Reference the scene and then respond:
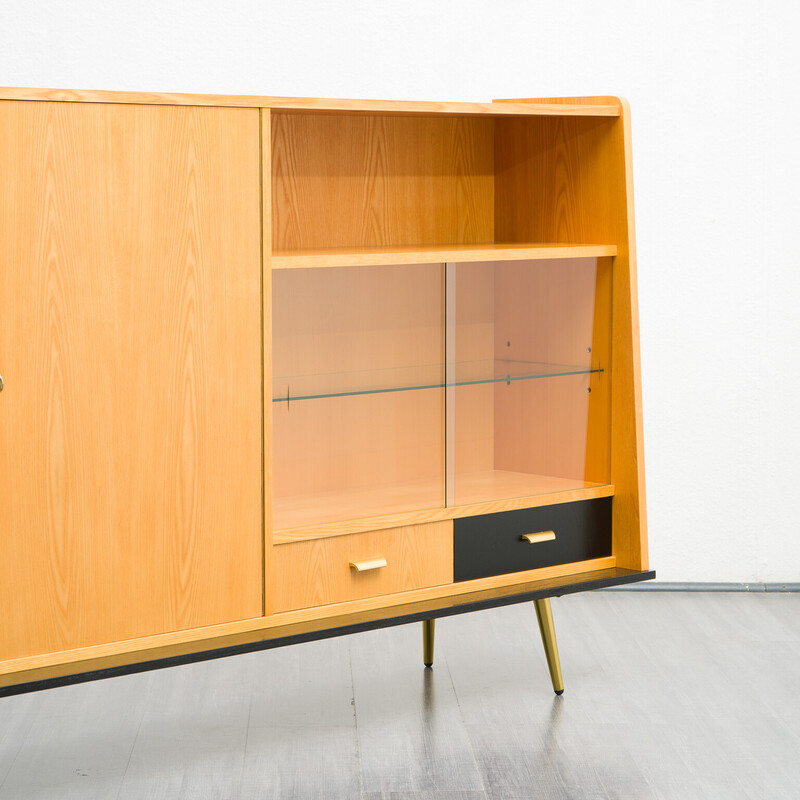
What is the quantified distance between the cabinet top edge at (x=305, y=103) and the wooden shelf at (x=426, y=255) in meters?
0.27

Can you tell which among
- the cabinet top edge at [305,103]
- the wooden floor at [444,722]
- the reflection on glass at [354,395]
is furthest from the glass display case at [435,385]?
the wooden floor at [444,722]

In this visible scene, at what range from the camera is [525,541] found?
223 cm

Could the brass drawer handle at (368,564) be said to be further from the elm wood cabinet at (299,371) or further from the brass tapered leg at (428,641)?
the brass tapered leg at (428,641)

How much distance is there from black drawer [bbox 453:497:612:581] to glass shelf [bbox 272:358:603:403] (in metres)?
0.29

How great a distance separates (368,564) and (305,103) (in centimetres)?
89

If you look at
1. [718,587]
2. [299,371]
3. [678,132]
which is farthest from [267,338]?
[718,587]

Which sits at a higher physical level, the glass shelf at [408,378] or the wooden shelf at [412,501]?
the glass shelf at [408,378]

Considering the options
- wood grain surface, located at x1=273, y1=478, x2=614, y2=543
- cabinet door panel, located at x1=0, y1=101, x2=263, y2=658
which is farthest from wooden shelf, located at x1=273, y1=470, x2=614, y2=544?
cabinet door panel, located at x1=0, y1=101, x2=263, y2=658

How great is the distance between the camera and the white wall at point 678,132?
3195 mm

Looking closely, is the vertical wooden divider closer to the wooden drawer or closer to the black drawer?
the wooden drawer

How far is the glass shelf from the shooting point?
2.02m

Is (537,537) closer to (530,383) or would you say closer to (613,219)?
(530,383)

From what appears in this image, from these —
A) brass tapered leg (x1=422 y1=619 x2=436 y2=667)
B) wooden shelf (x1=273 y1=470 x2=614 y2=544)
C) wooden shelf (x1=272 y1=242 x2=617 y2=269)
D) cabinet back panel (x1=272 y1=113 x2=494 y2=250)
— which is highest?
cabinet back panel (x1=272 y1=113 x2=494 y2=250)

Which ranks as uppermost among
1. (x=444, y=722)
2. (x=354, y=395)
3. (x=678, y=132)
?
(x=678, y=132)
